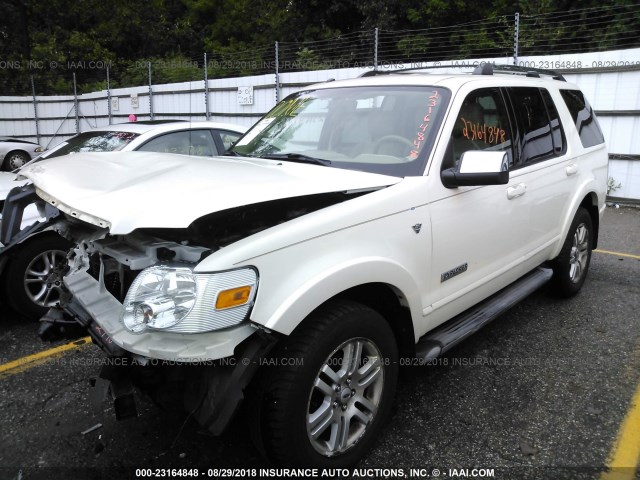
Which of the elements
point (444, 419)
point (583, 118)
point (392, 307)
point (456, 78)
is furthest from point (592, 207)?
point (392, 307)

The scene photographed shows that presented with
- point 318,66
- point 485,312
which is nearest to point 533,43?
point 318,66

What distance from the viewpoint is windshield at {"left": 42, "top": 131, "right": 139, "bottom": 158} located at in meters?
5.70

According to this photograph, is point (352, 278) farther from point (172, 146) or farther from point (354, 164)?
point (172, 146)

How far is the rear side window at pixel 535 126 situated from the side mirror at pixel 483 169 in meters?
1.01

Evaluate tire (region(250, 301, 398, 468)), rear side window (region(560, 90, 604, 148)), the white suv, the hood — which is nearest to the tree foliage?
rear side window (region(560, 90, 604, 148))

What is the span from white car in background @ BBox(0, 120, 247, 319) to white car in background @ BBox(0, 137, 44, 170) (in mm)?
11002

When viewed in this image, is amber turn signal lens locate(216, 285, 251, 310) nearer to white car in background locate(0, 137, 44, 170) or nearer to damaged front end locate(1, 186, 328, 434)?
damaged front end locate(1, 186, 328, 434)

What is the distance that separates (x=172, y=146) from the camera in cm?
589

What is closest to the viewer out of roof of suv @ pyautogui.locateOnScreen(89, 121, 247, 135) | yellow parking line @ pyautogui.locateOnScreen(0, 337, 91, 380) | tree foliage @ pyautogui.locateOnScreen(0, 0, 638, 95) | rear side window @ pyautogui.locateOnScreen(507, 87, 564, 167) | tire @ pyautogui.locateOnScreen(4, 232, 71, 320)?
yellow parking line @ pyautogui.locateOnScreen(0, 337, 91, 380)

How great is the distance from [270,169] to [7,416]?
2147 millimetres

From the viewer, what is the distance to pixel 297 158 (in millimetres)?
3240

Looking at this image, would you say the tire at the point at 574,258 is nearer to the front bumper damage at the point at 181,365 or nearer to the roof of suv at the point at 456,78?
the roof of suv at the point at 456,78

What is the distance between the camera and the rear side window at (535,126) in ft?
12.3

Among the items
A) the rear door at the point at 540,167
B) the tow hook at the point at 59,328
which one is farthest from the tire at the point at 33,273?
the rear door at the point at 540,167
